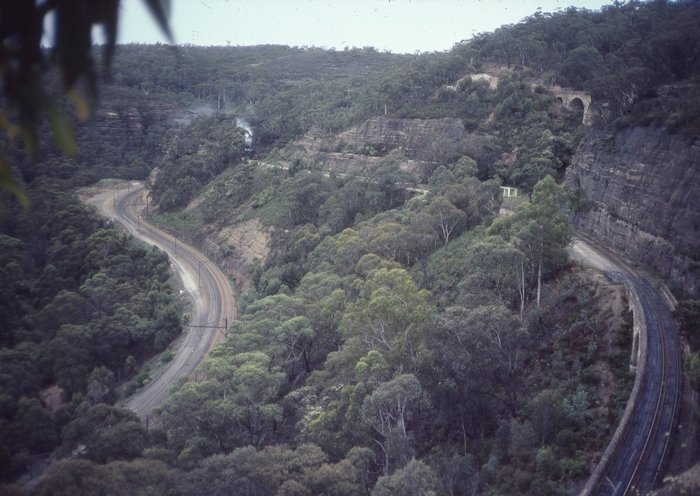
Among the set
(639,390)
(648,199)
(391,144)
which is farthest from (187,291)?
(639,390)

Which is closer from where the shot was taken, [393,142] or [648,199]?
[648,199]

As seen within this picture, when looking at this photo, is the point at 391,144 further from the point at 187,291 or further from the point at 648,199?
the point at 648,199

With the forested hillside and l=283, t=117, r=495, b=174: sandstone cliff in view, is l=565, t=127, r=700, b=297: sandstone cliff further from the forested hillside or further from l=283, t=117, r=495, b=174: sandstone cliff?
l=283, t=117, r=495, b=174: sandstone cliff

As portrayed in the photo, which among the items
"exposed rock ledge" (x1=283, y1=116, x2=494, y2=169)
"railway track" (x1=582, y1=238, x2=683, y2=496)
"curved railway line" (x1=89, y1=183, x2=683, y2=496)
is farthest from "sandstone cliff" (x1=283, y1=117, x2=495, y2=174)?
"railway track" (x1=582, y1=238, x2=683, y2=496)

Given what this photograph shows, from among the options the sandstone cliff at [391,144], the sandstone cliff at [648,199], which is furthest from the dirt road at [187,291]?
the sandstone cliff at [648,199]

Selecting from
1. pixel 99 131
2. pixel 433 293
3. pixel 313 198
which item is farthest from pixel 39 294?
pixel 99 131

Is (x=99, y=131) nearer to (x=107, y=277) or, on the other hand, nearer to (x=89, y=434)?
(x=107, y=277)
